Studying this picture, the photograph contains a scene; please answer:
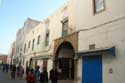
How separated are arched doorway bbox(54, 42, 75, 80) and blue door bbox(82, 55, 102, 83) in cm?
386

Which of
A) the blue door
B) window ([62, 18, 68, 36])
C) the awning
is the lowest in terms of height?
the blue door

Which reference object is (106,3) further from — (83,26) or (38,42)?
(38,42)

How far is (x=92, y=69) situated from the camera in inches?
440

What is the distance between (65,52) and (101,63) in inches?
235

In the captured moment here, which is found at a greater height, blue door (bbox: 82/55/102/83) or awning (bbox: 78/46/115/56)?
awning (bbox: 78/46/115/56)

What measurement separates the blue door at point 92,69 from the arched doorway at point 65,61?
3.86 meters

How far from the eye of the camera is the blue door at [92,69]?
10573mm

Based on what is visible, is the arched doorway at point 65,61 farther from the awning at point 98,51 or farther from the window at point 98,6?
the window at point 98,6

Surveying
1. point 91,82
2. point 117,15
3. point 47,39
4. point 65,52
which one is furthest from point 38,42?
point 117,15

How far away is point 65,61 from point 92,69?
5.18m

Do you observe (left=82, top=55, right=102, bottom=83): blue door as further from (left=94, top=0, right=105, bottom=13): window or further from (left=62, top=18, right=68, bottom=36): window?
(left=62, top=18, right=68, bottom=36): window

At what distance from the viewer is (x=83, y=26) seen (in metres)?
12.5

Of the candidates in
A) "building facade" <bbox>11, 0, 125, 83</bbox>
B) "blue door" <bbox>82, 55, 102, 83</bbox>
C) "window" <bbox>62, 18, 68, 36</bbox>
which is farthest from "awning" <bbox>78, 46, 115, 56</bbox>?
"window" <bbox>62, 18, 68, 36</bbox>

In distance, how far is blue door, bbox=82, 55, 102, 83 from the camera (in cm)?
1057
